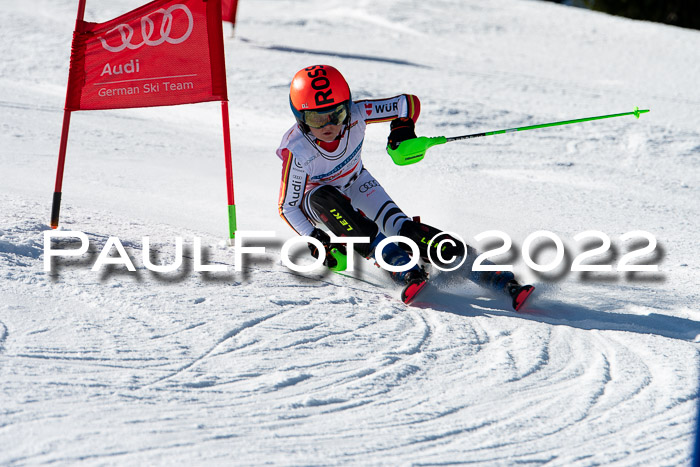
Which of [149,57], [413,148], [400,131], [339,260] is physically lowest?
[339,260]

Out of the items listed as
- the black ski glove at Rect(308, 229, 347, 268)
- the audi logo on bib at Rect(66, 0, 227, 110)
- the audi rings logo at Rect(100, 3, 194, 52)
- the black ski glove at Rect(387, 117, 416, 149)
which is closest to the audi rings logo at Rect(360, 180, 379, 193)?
the black ski glove at Rect(387, 117, 416, 149)

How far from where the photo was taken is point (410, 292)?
454cm

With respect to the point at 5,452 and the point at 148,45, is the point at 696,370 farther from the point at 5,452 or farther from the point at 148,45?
the point at 148,45

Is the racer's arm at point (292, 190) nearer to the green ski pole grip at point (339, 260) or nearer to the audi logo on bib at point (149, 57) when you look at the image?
the green ski pole grip at point (339, 260)

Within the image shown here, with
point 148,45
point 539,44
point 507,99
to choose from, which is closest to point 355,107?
point 148,45

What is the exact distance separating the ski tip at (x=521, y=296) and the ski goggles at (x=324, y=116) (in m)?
1.56

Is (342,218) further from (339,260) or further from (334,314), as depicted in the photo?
(334,314)

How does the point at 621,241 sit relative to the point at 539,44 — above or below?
below

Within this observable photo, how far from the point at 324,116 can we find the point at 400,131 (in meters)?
0.57

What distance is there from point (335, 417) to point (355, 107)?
2722mm

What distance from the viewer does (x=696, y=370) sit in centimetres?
372

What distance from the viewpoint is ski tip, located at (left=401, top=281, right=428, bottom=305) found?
14.9ft

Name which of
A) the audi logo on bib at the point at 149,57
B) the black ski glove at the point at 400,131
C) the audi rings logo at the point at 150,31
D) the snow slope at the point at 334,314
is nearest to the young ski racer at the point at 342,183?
the black ski glove at the point at 400,131

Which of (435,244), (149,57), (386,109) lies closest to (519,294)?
(435,244)
